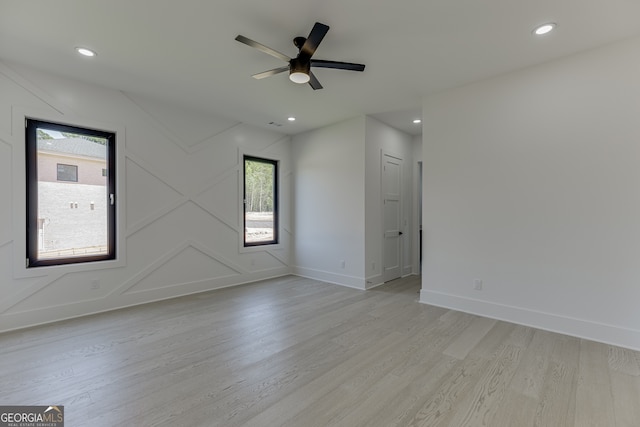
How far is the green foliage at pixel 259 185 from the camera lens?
542cm

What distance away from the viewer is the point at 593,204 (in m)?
2.90

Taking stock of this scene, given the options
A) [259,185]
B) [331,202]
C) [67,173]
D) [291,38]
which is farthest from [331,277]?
[67,173]

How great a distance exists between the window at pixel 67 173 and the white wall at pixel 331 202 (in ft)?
11.3

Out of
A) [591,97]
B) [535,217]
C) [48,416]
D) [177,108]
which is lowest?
[48,416]

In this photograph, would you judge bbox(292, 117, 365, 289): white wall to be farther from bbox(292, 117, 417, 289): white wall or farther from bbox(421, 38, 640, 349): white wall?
bbox(421, 38, 640, 349): white wall

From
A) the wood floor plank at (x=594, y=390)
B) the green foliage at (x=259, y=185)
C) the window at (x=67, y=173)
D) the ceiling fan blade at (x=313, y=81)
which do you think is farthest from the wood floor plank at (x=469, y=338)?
the window at (x=67, y=173)

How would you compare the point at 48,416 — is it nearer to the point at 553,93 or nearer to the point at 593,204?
the point at 593,204

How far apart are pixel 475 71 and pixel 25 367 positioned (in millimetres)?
5125

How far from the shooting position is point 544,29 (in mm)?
2555

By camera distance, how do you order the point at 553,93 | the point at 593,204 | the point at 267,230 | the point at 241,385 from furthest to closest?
the point at 267,230
the point at 553,93
the point at 593,204
the point at 241,385

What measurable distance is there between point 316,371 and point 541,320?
257cm

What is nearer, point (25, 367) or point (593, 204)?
point (25, 367)

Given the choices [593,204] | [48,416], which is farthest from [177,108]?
[593,204]

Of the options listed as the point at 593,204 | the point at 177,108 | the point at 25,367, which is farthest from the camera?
the point at 177,108
